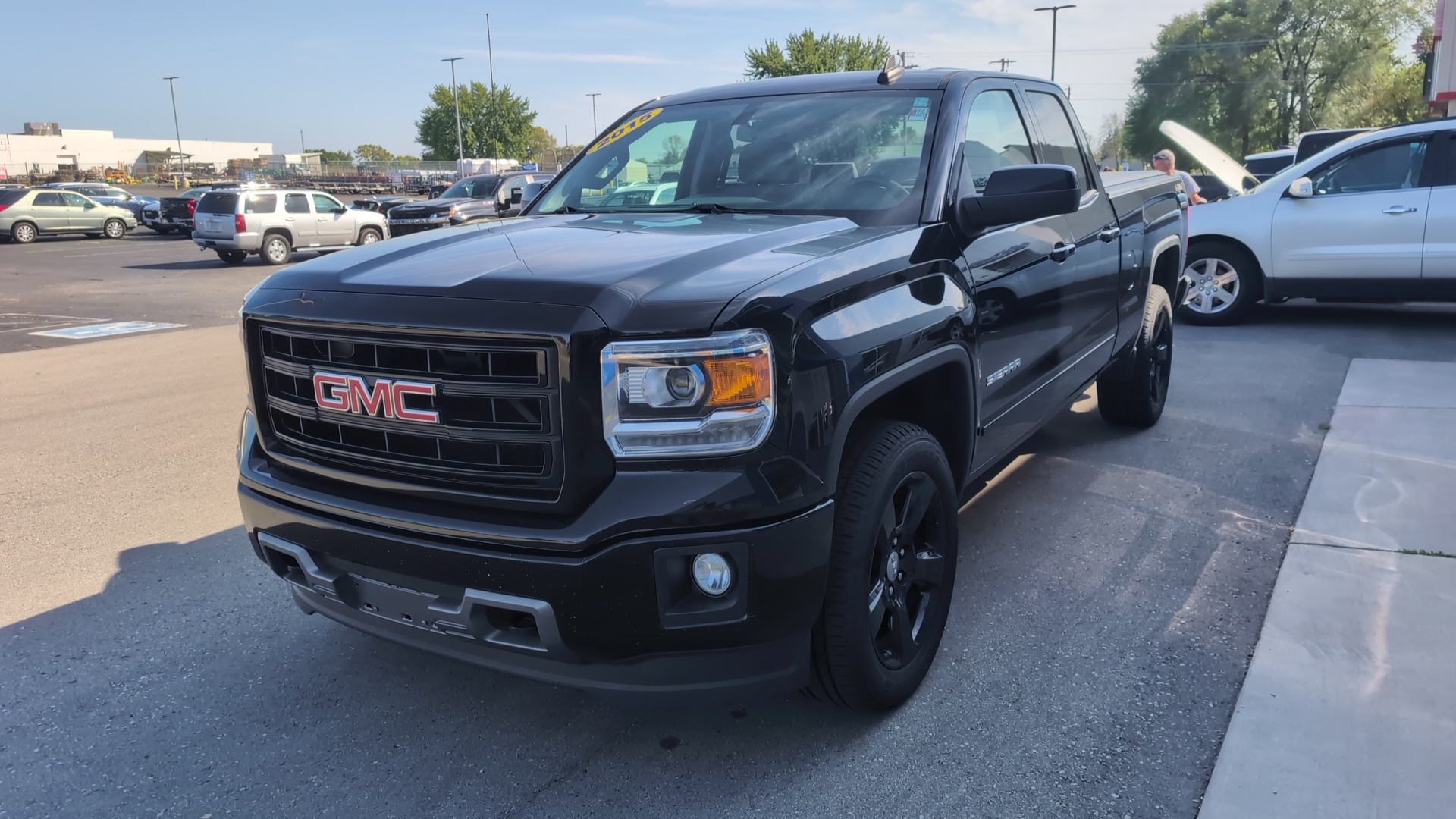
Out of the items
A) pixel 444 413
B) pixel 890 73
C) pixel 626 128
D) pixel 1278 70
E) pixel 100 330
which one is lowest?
pixel 100 330

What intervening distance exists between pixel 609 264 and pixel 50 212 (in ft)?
110

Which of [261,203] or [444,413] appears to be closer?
[444,413]

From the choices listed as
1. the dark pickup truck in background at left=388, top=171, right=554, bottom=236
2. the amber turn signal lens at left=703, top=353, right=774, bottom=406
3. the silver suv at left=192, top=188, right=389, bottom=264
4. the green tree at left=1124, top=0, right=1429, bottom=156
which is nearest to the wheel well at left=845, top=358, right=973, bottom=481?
the amber turn signal lens at left=703, top=353, right=774, bottom=406

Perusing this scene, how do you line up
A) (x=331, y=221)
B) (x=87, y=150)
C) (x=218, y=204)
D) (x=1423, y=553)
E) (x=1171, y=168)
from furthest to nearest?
(x=87, y=150) < (x=331, y=221) < (x=218, y=204) < (x=1171, y=168) < (x=1423, y=553)

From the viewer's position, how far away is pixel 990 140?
3.91 metres

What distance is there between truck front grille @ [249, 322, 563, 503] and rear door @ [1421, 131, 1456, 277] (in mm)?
8838

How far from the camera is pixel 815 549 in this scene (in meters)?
2.41

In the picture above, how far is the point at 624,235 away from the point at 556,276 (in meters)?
0.61

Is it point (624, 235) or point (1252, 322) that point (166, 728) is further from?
point (1252, 322)

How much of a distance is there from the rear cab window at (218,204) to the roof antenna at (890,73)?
66.4 ft

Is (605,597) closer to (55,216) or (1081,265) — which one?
(1081,265)

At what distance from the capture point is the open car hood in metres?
13.9

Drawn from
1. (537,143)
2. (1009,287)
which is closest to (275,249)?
(1009,287)

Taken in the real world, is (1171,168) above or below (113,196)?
above
